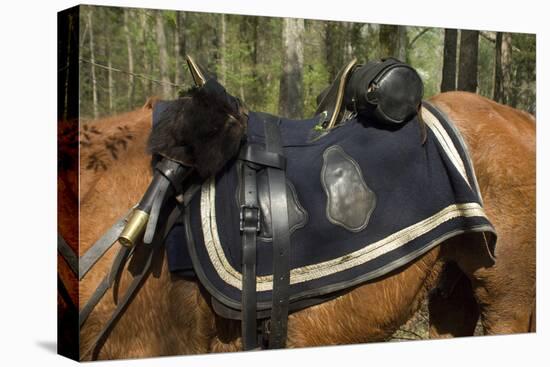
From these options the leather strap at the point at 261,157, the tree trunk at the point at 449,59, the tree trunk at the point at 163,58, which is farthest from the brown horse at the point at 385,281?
the tree trunk at the point at 163,58

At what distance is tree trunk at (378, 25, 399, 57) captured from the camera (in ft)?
13.8

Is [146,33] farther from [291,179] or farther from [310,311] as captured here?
[310,311]

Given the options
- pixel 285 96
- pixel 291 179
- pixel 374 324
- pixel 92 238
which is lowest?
pixel 374 324

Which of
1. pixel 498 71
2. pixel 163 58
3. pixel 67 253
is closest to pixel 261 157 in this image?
pixel 67 253

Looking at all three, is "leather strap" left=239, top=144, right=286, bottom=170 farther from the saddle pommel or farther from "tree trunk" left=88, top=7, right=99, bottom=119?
"tree trunk" left=88, top=7, right=99, bottom=119

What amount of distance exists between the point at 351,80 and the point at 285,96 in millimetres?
1448

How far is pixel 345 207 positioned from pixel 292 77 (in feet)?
5.76

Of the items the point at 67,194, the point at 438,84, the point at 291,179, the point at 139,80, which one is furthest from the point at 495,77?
the point at 67,194

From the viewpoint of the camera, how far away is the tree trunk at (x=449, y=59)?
4.06m

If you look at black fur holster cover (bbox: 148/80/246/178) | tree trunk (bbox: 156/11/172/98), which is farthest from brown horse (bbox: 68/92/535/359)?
tree trunk (bbox: 156/11/172/98)

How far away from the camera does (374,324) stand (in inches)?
122

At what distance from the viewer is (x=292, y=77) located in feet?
15.1

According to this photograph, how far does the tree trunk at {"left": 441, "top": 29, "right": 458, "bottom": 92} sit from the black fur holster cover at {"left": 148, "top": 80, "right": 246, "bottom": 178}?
1616 mm

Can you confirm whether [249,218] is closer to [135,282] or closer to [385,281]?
[135,282]
